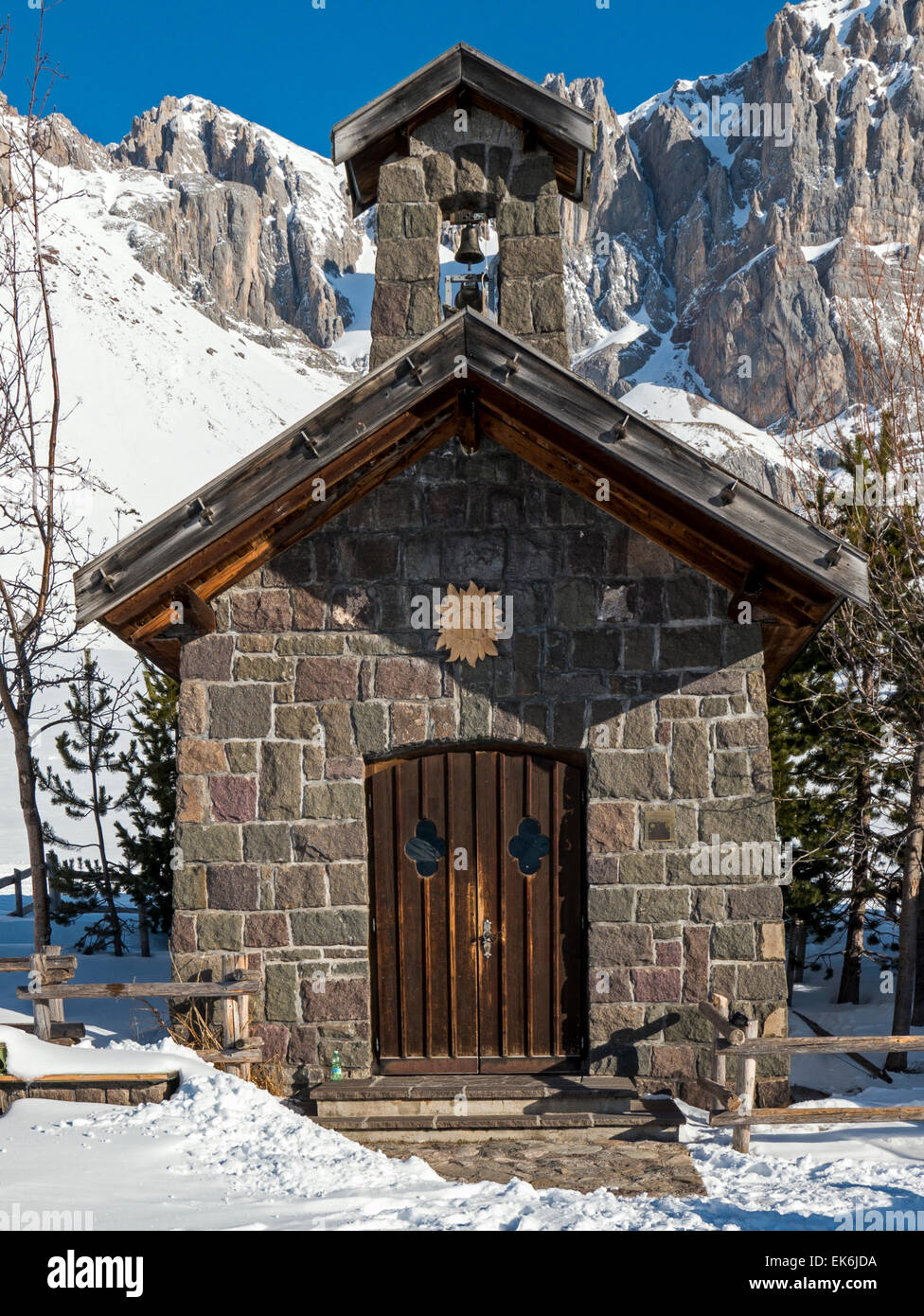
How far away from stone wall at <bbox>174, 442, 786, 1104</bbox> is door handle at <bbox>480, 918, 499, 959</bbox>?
0.72 meters

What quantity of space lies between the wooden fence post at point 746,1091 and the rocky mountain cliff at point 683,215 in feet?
368

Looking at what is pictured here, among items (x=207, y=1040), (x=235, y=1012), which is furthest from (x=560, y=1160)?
(x=207, y=1040)

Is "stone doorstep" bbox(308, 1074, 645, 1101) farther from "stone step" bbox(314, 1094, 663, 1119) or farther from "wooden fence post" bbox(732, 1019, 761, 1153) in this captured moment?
"wooden fence post" bbox(732, 1019, 761, 1153)

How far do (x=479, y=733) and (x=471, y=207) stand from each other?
424 centimetres

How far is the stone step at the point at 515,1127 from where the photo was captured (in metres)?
6.57

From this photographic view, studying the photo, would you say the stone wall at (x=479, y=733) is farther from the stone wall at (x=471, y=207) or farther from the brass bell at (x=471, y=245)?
the brass bell at (x=471, y=245)

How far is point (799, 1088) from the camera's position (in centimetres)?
891

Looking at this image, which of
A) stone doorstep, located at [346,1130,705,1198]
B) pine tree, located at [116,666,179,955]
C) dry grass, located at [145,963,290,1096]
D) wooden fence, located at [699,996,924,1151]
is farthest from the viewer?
pine tree, located at [116,666,179,955]

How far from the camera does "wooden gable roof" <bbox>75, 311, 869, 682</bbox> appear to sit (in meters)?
6.27

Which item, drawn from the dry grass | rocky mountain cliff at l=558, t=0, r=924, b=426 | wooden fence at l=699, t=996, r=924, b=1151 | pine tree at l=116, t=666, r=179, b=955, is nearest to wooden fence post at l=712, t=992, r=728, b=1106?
wooden fence at l=699, t=996, r=924, b=1151

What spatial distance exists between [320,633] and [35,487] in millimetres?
6160

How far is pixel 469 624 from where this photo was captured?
23.8 ft

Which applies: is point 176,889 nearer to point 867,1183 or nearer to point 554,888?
point 554,888

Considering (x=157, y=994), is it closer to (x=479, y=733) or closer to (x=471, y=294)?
(x=479, y=733)
